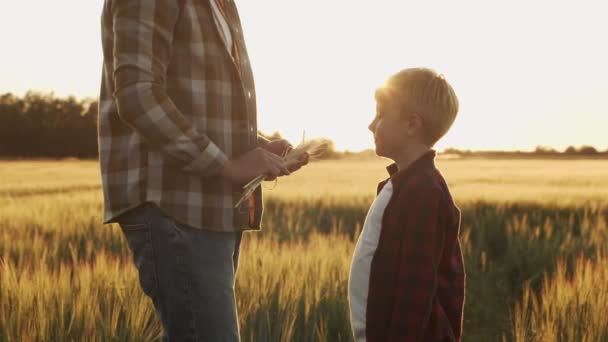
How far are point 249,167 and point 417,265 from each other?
21.7 inches

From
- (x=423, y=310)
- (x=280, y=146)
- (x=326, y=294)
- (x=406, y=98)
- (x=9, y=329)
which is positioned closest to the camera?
(x=423, y=310)

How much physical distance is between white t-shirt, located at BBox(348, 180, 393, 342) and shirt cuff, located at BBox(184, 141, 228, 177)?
49cm

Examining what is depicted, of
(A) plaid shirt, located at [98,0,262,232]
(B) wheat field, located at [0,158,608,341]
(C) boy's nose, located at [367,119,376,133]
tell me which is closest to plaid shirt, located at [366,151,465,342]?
(C) boy's nose, located at [367,119,376,133]

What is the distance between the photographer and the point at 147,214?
1.72m

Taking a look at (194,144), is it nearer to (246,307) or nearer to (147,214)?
(147,214)

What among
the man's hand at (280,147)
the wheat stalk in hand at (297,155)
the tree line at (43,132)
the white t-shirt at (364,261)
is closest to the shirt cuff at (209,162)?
the wheat stalk in hand at (297,155)

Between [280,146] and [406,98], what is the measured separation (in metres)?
0.45

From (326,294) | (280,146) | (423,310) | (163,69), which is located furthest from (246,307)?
(163,69)

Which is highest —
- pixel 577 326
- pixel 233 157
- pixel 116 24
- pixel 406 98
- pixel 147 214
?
pixel 116 24

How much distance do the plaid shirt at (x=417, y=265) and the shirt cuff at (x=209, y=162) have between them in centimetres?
52

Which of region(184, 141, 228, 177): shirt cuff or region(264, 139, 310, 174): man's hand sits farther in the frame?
region(264, 139, 310, 174): man's hand

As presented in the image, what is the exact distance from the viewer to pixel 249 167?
177 centimetres

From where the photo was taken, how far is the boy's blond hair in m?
1.91

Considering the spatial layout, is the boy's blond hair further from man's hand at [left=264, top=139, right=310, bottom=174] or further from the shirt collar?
man's hand at [left=264, top=139, right=310, bottom=174]
